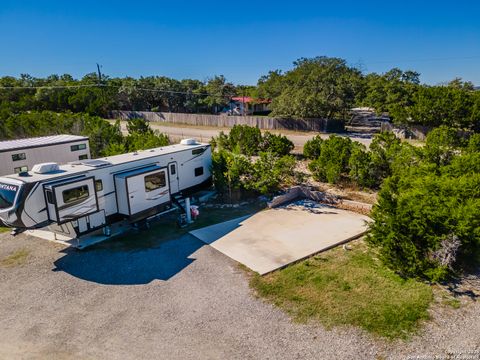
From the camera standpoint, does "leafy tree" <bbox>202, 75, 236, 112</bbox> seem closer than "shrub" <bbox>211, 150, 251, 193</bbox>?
No

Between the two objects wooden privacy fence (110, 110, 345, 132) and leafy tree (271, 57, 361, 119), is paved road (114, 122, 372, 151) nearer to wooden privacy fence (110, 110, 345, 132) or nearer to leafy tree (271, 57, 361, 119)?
wooden privacy fence (110, 110, 345, 132)

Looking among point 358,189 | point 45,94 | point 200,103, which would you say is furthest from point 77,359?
point 45,94

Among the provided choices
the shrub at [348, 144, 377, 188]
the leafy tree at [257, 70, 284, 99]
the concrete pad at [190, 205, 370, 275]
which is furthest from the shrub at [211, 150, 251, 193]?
the leafy tree at [257, 70, 284, 99]

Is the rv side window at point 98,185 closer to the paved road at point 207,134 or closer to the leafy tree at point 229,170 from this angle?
the leafy tree at point 229,170

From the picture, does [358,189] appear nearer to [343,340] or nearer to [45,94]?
[343,340]

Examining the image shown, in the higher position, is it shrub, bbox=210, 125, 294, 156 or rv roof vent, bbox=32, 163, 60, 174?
rv roof vent, bbox=32, 163, 60, 174

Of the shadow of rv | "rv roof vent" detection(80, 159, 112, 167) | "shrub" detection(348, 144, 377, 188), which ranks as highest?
"rv roof vent" detection(80, 159, 112, 167)

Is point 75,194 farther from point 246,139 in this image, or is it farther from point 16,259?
point 246,139

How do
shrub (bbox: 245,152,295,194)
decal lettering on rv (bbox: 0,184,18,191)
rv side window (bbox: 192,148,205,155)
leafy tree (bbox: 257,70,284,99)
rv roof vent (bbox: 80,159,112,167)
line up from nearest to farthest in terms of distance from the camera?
decal lettering on rv (bbox: 0,184,18,191), rv roof vent (bbox: 80,159,112,167), shrub (bbox: 245,152,295,194), rv side window (bbox: 192,148,205,155), leafy tree (bbox: 257,70,284,99)

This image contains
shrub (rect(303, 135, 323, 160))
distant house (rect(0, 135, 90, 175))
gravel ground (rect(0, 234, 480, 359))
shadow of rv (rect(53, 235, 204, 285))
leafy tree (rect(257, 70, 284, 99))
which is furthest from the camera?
leafy tree (rect(257, 70, 284, 99))
